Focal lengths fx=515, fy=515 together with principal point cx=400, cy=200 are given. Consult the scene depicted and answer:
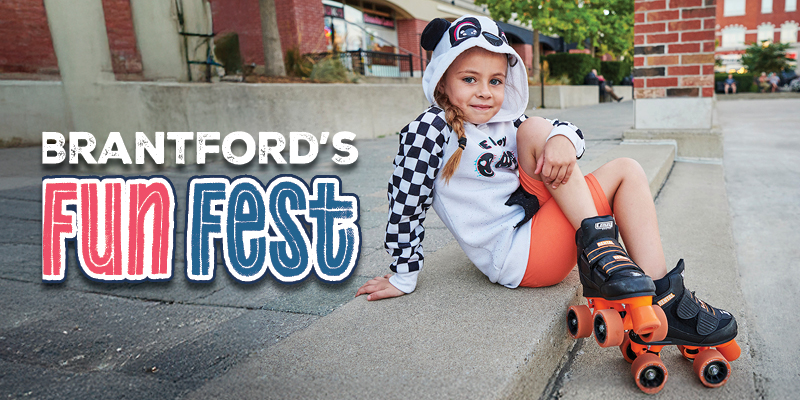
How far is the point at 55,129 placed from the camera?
306 inches

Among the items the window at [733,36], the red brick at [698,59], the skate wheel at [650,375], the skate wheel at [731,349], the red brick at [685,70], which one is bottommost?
the skate wheel at [650,375]

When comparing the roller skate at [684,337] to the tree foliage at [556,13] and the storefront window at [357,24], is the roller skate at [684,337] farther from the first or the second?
the tree foliage at [556,13]

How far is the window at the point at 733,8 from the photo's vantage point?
3506 cm

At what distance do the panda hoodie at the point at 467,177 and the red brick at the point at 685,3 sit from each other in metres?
3.87

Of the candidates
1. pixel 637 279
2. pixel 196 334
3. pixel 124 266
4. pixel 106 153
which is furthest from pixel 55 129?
pixel 637 279

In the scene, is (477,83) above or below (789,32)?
below

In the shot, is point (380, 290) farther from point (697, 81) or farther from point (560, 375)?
point (697, 81)

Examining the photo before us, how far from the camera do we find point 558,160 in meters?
1.41

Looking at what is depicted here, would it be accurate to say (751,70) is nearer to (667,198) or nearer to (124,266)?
(667,198)

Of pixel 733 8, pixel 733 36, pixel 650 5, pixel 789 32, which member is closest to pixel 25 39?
pixel 650 5

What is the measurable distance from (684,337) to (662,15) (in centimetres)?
426

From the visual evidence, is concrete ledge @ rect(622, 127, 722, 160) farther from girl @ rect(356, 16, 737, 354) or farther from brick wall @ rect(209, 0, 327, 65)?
brick wall @ rect(209, 0, 327, 65)

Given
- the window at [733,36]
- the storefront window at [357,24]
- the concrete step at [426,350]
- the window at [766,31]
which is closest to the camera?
the concrete step at [426,350]

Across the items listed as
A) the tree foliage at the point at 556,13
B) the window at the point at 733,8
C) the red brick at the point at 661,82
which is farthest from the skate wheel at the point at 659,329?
the window at the point at 733,8
